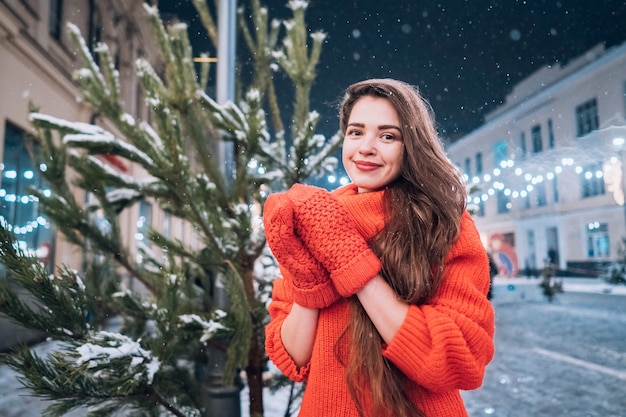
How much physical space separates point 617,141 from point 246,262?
14586 mm

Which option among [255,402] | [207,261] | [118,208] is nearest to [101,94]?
[118,208]

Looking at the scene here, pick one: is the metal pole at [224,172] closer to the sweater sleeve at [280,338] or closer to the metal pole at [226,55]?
the metal pole at [226,55]

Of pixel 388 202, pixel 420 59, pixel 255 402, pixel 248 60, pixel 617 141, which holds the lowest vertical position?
pixel 255 402

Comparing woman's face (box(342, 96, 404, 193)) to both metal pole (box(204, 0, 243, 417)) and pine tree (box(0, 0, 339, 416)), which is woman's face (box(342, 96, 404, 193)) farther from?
metal pole (box(204, 0, 243, 417))

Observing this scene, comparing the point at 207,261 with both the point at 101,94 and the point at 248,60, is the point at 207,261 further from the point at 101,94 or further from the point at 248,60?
the point at 248,60

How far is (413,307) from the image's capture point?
3.15 ft

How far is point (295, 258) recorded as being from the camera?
3.12 feet

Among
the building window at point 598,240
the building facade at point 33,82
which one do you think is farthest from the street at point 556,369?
the building window at point 598,240

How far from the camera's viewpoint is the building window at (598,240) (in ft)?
58.9

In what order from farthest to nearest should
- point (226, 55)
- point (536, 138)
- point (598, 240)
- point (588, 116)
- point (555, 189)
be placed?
point (555, 189)
point (598, 240)
point (536, 138)
point (588, 116)
point (226, 55)

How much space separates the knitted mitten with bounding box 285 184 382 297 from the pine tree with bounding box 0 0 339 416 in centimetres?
72

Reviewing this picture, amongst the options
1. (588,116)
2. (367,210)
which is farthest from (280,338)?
(588,116)

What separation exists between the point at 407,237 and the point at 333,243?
21 centimetres

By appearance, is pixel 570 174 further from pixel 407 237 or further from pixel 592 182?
pixel 407 237
